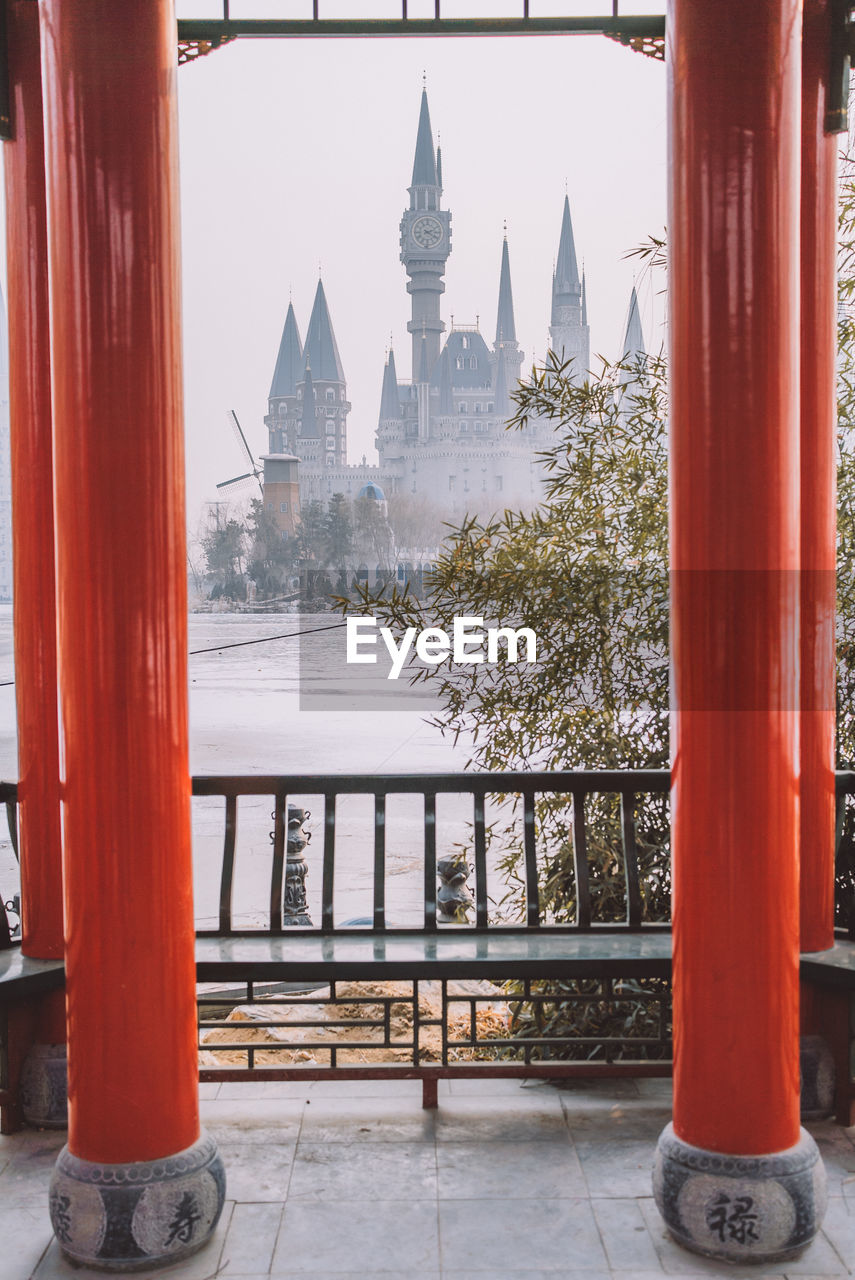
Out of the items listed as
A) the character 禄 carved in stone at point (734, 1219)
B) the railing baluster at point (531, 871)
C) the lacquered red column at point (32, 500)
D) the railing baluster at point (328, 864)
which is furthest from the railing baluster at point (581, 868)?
the lacquered red column at point (32, 500)

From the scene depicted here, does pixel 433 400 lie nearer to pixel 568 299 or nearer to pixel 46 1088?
pixel 568 299

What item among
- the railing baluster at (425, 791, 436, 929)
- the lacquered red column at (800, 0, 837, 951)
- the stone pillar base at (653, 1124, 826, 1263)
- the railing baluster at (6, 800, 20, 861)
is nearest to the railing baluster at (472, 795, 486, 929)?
the railing baluster at (425, 791, 436, 929)

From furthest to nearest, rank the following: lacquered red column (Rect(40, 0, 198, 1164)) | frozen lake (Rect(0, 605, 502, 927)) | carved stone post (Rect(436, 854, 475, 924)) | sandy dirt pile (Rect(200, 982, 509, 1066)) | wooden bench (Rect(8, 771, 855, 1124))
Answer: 1. frozen lake (Rect(0, 605, 502, 927))
2. carved stone post (Rect(436, 854, 475, 924))
3. sandy dirt pile (Rect(200, 982, 509, 1066))
4. wooden bench (Rect(8, 771, 855, 1124))
5. lacquered red column (Rect(40, 0, 198, 1164))

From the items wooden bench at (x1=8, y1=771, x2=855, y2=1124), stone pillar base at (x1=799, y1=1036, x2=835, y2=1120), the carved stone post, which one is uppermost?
wooden bench at (x1=8, y1=771, x2=855, y2=1124)

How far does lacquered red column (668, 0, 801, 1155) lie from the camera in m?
2.10

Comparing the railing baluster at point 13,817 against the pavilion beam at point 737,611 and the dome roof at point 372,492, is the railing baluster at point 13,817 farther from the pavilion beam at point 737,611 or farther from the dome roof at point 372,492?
the dome roof at point 372,492

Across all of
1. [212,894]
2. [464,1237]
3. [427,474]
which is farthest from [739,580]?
[427,474]

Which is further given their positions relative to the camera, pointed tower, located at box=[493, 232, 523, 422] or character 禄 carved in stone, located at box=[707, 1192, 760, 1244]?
pointed tower, located at box=[493, 232, 523, 422]

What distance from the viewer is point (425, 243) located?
5984 centimetres

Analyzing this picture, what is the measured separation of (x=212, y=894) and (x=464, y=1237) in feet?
23.0

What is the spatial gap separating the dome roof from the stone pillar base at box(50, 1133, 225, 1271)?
55092mm

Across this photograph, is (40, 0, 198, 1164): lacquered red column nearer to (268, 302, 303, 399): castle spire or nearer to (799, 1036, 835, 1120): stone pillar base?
(799, 1036, 835, 1120): stone pillar base

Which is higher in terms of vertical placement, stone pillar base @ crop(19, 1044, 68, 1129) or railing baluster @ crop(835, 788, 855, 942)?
railing baluster @ crop(835, 788, 855, 942)

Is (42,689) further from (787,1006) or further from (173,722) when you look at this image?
(787,1006)
